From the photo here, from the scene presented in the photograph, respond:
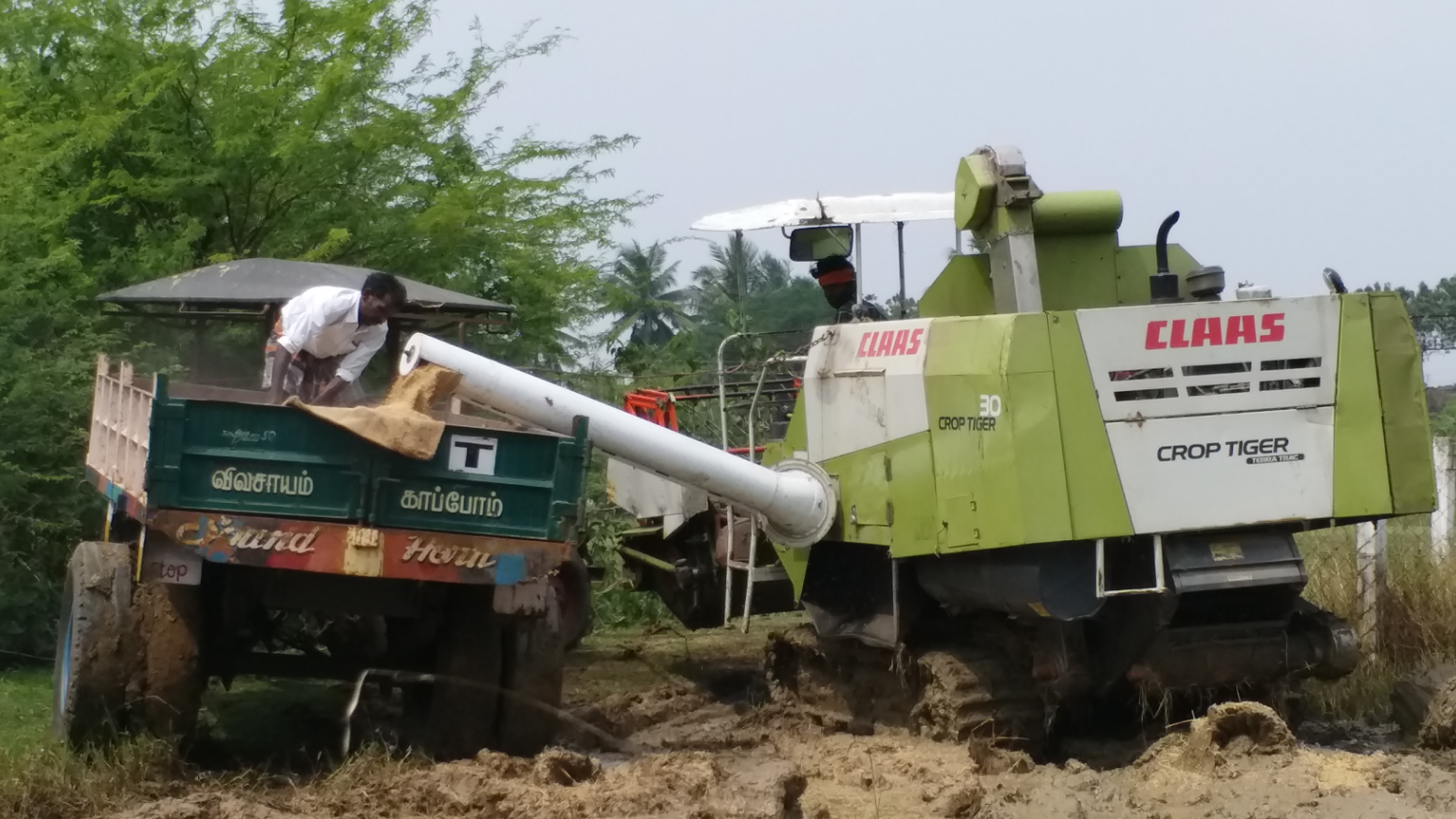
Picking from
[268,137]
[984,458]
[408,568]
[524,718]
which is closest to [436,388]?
[408,568]

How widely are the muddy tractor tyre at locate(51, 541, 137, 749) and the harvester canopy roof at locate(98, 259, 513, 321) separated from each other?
8.86 ft

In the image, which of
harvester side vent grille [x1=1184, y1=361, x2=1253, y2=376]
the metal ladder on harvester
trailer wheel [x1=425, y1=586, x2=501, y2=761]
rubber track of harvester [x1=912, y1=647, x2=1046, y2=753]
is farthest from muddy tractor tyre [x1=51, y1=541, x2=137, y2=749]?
harvester side vent grille [x1=1184, y1=361, x2=1253, y2=376]

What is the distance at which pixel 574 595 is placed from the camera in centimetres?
942

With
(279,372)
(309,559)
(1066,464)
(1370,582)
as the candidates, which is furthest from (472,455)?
(1370,582)

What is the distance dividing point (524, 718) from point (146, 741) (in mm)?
1675

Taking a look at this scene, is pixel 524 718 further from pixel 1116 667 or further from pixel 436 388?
pixel 1116 667

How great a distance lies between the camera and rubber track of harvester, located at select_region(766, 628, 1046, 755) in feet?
25.0

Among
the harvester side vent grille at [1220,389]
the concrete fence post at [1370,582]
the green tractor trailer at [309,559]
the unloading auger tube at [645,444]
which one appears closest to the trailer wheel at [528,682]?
the green tractor trailer at [309,559]

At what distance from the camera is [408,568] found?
22.9 feet

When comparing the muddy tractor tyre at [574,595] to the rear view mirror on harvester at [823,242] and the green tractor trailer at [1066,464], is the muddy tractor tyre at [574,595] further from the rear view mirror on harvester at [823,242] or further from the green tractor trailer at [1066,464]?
the rear view mirror on harvester at [823,242]

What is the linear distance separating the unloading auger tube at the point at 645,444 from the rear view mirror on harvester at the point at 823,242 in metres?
1.44

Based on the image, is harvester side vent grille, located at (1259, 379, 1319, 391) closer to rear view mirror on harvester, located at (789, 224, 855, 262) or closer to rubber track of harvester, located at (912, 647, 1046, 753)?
rubber track of harvester, located at (912, 647, 1046, 753)

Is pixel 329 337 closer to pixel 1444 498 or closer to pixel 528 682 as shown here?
pixel 528 682

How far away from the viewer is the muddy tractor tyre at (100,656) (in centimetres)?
693
